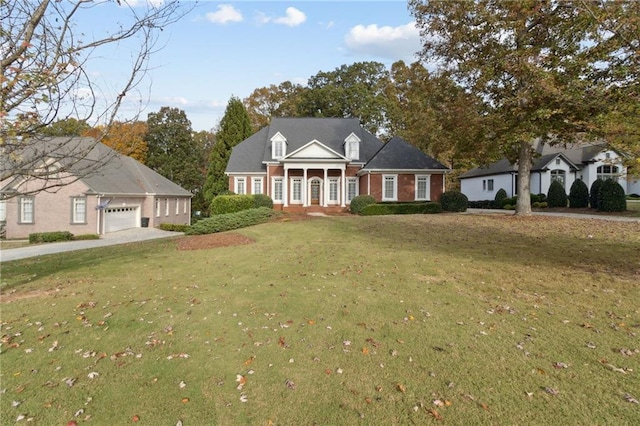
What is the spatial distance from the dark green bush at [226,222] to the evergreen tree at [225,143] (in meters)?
17.9

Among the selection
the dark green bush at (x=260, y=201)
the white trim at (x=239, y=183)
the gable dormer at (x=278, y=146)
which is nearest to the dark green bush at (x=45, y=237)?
the dark green bush at (x=260, y=201)

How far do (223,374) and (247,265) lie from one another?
18.4 feet

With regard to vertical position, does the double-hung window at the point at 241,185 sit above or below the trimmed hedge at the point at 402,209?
above

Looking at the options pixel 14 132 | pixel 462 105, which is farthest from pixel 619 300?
pixel 462 105

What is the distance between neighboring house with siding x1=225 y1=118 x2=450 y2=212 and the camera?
28.3 metres


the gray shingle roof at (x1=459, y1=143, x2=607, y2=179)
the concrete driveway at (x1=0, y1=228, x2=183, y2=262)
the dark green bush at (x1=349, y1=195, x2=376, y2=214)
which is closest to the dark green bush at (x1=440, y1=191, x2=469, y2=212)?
the dark green bush at (x1=349, y1=195, x2=376, y2=214)

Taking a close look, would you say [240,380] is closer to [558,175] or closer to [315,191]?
[315,191]

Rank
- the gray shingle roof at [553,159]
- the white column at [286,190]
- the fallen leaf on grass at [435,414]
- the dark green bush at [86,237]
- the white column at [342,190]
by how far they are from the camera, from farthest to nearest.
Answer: the gray shingle roof at [553,159] < the white column at [286,190] < the white column at [342,190] < the dark green bush at [86,237] < the fallen leaf on grass at [435,414]

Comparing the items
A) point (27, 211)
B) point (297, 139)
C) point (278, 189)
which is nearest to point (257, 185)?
point (278, 189)

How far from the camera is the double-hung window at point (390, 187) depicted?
28312 mm

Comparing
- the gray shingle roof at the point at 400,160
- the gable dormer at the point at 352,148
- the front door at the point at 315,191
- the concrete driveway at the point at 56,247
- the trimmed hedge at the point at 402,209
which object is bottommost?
the concrete driveway at the point at 56,247

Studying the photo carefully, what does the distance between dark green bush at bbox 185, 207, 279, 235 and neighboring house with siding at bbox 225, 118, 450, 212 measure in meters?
8.80

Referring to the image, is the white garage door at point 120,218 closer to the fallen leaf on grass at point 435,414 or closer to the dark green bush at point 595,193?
the fallen leaf on grass at point 435,414

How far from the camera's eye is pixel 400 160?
28.6 meters
